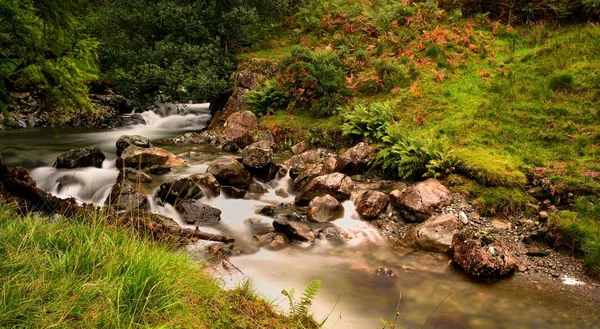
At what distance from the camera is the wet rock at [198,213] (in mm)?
8914

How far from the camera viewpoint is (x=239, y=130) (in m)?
15.0

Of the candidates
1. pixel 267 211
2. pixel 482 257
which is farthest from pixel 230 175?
pixel 482 257

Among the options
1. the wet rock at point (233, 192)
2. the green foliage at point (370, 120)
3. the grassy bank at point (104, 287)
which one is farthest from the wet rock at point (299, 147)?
the grassy bank at point (104, 287)

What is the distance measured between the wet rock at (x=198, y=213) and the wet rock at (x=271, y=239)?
1211mm

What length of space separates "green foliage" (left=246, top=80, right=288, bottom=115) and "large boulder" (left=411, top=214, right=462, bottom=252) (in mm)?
8751

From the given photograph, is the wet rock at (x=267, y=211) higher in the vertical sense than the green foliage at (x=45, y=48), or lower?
lower

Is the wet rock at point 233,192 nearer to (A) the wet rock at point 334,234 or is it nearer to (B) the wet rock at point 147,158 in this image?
(B) the wet rock at point 147,158

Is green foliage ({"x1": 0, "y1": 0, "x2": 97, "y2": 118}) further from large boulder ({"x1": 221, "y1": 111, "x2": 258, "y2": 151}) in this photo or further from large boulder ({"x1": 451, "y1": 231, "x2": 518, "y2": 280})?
large boulder ({"x1": 451, "y1": 231, "x2": 518, "y2": 280})

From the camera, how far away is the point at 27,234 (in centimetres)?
425

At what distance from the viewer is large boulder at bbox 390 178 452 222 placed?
8.90 meters

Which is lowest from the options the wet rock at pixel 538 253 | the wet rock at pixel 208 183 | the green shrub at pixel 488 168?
the wet rock at pixel 538 253

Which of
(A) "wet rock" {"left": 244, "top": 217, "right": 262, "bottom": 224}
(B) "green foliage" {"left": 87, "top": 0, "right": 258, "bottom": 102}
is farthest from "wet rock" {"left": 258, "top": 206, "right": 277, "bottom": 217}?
(B) "green foliage" {"left": 87, "top": 0, "right": 258, "bottom": 102}

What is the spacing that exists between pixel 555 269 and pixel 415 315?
117 inches

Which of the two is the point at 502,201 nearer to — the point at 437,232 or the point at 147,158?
the point at 437,232
